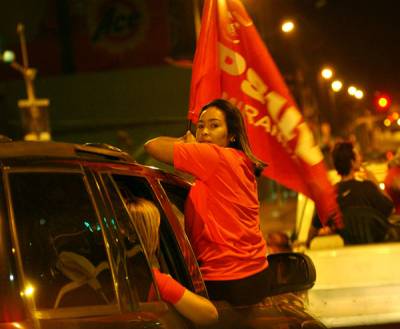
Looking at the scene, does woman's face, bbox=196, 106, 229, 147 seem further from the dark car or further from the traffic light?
the traffic light

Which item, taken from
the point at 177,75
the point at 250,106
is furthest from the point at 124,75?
the point at 250,106

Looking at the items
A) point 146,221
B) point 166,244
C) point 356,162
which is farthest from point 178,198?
point 356,162

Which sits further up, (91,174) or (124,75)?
(124,75)

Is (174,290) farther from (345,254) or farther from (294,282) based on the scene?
(345,254)

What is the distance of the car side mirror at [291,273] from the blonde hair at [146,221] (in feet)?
2.70

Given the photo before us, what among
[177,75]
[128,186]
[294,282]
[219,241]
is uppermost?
[177,75]

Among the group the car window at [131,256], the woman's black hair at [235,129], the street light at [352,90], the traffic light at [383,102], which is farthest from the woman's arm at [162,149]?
the street light at [352,90]

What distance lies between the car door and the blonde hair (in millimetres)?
267

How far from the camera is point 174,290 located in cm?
257

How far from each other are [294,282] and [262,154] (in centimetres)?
145

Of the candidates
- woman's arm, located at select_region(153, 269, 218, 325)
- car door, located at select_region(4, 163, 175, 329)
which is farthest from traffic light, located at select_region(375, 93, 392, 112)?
car door, located at select_region(4, 163, 175, 329)

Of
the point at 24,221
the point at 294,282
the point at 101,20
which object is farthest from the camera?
the point at 101,20

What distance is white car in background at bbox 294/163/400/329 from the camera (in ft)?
14.8

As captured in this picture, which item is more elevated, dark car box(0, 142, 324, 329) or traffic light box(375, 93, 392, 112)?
traffic light box(375, 93, 392, 112)
